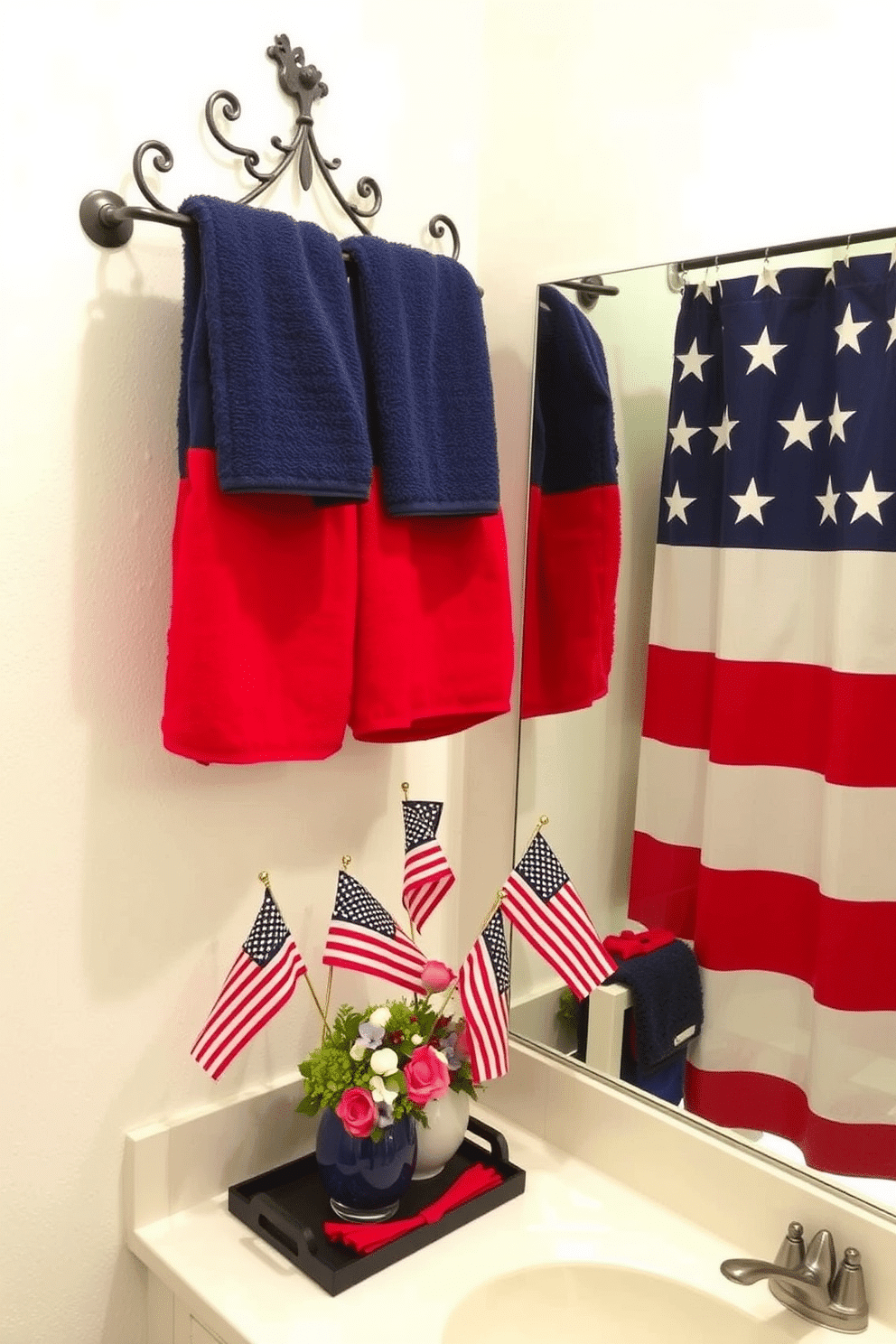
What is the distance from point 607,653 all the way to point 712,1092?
49 centimetres

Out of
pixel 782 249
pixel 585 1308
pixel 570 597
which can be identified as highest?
pixel 782 249

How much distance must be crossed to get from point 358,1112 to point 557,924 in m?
0.27

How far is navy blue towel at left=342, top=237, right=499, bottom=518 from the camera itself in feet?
3.68

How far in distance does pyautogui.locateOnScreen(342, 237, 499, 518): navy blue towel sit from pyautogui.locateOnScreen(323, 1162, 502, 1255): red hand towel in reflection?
0.71 meters

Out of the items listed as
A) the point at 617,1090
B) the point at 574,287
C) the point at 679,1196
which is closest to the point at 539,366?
the point at 574,287

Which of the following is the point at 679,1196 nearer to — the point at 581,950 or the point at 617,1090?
the point at 617,1090

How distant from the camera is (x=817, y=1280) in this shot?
1062 millimetres

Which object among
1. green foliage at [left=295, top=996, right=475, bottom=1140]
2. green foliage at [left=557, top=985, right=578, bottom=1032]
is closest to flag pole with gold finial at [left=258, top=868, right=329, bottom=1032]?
green foliage at [left=295, top=996, right=475, bottom=1140]

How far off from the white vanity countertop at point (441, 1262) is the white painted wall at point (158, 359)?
0.34ft

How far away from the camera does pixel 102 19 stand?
3.39 ft

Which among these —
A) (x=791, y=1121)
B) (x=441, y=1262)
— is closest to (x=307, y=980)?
(x=441, y=1262)

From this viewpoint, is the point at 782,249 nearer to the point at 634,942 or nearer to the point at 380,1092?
the point at 634,942

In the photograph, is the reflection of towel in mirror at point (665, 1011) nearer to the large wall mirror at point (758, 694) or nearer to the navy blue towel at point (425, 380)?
the large wall mirror at point (758, 694)

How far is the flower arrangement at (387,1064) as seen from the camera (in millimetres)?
1138
